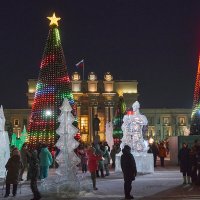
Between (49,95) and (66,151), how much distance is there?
16197 mm

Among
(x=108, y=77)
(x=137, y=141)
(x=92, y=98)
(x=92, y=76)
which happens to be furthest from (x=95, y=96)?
(x=137, y=141)

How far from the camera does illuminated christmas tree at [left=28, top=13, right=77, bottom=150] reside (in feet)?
104

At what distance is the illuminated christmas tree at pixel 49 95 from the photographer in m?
31.8

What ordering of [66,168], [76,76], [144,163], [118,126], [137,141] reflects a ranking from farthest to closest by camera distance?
1. [76,76]
2. [118,126]
3. [137,141]
4. [144,163]
5. [66,168]

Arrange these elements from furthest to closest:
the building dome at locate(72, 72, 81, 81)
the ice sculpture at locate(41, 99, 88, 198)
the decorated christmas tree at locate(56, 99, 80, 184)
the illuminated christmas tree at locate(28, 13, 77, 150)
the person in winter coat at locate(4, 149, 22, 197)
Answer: the building dome at locate(72, 72, 81, 81)
the illuminated christmas tree at locate(28, 13, 77, 150)
the decorated christmas tree at locate(56, 99, 80, 184)
the ice sculpture at locate(41, 99, 88, 198)
the person in winter coat at locate(4, 149, 22, 197)

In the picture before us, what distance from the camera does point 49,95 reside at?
32000mm

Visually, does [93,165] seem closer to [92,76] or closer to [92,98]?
[92,98]

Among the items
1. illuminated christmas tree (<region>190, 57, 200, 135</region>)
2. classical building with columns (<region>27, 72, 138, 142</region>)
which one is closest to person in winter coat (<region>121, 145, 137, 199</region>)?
illuminated christmas tree (<region>190, 57, 200, 135</region>)

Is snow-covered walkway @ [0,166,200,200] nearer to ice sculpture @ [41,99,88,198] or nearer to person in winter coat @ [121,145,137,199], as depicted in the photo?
ice sculpture @ [41,99,88,198]

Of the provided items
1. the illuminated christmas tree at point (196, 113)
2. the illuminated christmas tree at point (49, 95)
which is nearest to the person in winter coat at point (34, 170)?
the illuminated christmas tree at point (49, 95)

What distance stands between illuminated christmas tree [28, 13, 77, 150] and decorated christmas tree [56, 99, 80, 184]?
15.3 meters

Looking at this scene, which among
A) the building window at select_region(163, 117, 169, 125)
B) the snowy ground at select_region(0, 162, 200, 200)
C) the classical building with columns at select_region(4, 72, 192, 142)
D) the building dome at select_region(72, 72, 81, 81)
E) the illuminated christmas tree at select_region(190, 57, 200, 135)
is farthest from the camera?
the building window at select_region(163, 117, 169, 125)

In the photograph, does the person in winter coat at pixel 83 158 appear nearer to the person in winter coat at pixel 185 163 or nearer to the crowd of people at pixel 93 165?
the crowd of people at pixel 93 165

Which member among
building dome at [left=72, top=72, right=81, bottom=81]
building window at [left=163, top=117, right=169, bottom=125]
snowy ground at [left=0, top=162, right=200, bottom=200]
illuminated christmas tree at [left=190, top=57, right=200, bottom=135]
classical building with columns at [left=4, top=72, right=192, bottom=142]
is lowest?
snowy ground at [left=0, top=162, right=200, bottom=200]
